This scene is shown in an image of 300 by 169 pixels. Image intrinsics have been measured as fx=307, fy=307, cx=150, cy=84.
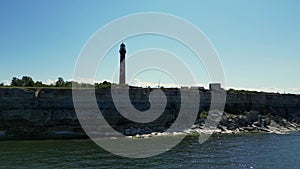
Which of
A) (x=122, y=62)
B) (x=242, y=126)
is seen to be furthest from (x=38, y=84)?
(x=242, y=126)

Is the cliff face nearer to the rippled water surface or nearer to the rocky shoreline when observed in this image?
the rocky shoreline

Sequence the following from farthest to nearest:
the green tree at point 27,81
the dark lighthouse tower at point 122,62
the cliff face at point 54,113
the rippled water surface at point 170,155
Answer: the green tree at point 27,81, the dark lighthouse tower at point 122,62, the cliff face at point 54,113, the rippled water surface at point 170,155

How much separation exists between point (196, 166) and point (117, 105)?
18.1 meters

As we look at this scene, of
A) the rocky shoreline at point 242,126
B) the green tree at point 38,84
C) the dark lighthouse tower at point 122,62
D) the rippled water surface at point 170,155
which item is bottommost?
the rippled water surface at point 170,155

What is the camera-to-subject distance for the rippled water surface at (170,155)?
1833cm

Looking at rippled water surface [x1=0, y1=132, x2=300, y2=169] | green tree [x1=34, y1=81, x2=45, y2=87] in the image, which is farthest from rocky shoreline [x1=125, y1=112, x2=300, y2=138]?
green tree [x1=34, y1=81, x2=45, y2=87]

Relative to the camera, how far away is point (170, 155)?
69.3ft


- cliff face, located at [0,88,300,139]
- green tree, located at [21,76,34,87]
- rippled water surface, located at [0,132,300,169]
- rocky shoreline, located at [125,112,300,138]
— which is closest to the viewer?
rippled water surface, located at [0,132,300,169]

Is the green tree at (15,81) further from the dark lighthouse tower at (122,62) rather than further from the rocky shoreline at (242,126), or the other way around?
the rocky shoreline at (242,126)

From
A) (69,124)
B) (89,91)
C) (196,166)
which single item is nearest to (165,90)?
(89,91)

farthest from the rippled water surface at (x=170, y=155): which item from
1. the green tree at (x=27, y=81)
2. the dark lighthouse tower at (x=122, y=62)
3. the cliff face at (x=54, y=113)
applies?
the green tree at (x=27, y=81)

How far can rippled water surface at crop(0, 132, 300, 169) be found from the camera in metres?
18.3

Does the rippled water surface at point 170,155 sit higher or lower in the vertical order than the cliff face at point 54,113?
lower

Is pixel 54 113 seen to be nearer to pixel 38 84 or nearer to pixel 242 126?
pixel 38 84
